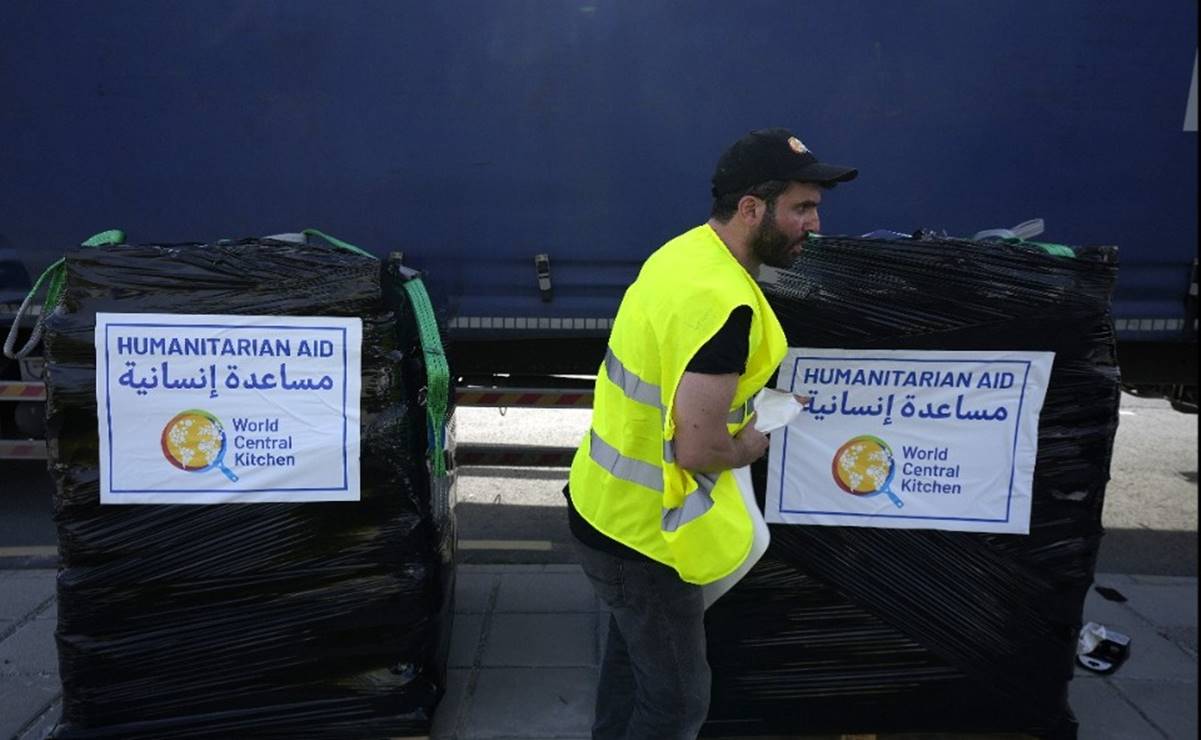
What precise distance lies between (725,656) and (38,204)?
150 inches

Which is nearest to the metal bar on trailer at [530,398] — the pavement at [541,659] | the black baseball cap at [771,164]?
the pavement at [541,659]

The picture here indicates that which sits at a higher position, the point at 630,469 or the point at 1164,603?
the point at 630,469

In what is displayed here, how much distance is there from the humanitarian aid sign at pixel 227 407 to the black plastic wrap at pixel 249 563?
0.13ft

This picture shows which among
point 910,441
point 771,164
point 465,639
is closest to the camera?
point 771,164

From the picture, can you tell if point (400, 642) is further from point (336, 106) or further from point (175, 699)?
point (336, 106)

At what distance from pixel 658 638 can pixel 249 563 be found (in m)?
1.29

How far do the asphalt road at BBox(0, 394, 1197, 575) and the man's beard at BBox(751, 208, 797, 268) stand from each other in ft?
9.20

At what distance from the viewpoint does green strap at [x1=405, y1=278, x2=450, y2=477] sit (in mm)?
2584

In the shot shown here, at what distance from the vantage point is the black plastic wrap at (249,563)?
2.49 m

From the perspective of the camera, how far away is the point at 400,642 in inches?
107

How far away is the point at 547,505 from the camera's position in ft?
17.7

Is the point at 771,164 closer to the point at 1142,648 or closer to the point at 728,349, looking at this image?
the point at 728,349

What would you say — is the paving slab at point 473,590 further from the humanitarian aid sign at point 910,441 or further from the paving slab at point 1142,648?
the paving slab at point 1142,648

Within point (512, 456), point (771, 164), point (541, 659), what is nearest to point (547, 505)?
point (512, 456)
